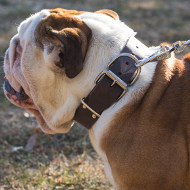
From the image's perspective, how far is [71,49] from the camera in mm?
2305

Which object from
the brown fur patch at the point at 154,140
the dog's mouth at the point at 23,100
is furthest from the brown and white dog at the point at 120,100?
the dog's mouth at the point at 23,100

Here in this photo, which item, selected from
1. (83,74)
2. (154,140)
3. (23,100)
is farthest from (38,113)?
(154,140)

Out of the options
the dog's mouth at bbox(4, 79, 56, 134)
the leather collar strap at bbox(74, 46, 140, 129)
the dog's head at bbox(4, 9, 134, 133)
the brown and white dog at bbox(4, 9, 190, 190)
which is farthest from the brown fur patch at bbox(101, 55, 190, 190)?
the dog's mouth at bbox(4, 79, 56, 134)

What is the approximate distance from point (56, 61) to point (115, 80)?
399 mm

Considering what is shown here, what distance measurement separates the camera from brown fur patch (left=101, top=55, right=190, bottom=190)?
7.59ft

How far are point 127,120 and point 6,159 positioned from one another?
6.36 ft

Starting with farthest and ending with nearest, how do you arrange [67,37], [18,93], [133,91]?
[18,93]
[133,91]
[67,37]

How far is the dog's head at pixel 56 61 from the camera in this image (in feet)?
7.78

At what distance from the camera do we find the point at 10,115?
4875 mm

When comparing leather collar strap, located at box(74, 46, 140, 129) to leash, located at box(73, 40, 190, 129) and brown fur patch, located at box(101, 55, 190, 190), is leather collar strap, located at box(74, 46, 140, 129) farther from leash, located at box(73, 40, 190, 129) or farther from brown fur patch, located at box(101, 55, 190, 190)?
brown fur patch, located at box(101, 55, 190, 190)

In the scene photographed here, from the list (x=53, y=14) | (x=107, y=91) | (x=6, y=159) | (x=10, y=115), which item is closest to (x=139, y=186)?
(x=107, y=91)

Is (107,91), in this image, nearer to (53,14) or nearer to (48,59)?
(48,59)

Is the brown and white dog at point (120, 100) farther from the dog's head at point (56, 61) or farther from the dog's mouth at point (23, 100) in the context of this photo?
the dog's mouth at point (23, 100)

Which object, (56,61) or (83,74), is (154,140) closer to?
(83,74)
